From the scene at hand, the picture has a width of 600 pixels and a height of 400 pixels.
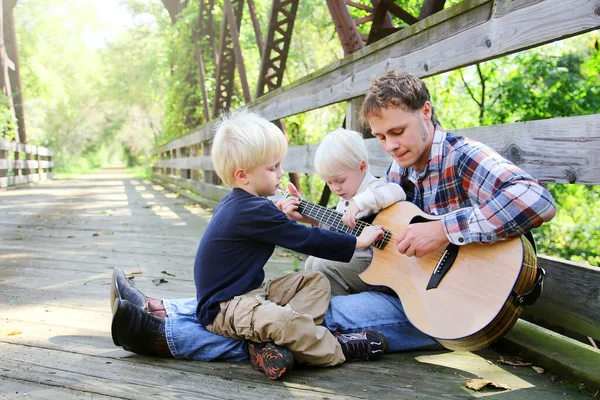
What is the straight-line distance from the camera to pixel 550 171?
7.16 ft

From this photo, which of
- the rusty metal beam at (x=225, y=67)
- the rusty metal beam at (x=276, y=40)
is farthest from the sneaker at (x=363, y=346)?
the rusty metal beam at (x=225, y=67)

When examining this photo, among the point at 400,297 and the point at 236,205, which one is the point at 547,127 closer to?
the point at 400,297

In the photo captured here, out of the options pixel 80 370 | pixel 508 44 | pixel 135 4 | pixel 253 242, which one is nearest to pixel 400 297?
pixel 253 242

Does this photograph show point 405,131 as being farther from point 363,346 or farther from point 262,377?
point 262,377

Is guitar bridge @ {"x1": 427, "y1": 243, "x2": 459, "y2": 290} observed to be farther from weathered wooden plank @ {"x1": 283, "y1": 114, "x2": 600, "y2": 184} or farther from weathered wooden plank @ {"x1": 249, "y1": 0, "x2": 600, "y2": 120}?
weathered wooden plank @ {"x1": 249, "y1": 0, "x2": 600, "y2": 120}

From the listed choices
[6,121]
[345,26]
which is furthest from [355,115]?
[6,121]

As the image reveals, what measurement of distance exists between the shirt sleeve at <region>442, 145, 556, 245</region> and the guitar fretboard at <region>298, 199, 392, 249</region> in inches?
14.3

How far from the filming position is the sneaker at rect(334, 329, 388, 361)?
229 cm

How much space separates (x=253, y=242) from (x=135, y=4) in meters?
19.9

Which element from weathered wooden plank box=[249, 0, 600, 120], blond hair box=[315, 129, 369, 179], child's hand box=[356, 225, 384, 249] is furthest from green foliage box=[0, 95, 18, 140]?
child's hand box=[356, 225, 384, 249]

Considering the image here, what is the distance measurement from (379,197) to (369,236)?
21 centimetres

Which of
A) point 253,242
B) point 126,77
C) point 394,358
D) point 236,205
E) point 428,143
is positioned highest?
point 126,77

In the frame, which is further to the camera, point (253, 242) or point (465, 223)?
point (253, 242)

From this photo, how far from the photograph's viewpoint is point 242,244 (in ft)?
7.79
